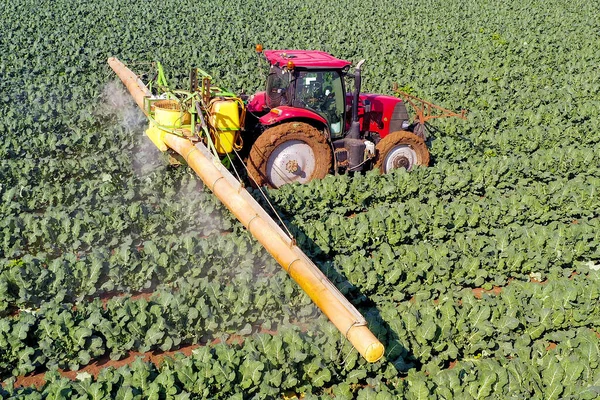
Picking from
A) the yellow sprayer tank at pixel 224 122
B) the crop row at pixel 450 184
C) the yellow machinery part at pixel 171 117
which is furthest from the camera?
the crop row at pixel 450 184

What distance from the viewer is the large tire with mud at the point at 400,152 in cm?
991

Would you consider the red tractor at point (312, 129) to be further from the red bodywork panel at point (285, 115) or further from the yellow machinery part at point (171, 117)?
the yellow machinery part at point (171, 117)

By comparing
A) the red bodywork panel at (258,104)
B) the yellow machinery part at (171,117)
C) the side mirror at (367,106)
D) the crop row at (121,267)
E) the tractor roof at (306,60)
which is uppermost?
the tractor roof at (306,60)

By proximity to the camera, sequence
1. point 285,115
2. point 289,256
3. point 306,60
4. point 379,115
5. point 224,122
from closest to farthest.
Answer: point 289,256
point 224,122
point 285,115
point 306,60
point 379,115

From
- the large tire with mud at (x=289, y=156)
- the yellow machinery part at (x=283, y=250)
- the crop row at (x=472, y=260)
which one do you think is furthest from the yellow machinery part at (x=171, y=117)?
the crop row at (x=472, y=260)

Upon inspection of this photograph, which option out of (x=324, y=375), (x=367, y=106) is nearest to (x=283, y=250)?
(x=324, y=375)

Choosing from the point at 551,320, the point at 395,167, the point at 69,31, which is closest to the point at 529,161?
the point at 395,167

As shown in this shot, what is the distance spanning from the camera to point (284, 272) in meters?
6.78

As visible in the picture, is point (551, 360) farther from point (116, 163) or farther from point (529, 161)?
point (116, 163)

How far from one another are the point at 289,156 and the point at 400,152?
8.07 ft

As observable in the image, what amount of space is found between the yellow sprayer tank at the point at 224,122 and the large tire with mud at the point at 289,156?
528 mm

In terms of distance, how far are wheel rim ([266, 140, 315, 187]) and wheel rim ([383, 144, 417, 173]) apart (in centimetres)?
167

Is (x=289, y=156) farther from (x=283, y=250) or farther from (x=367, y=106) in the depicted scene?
(x=283, y=250)

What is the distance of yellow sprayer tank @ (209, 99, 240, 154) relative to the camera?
311 inches
